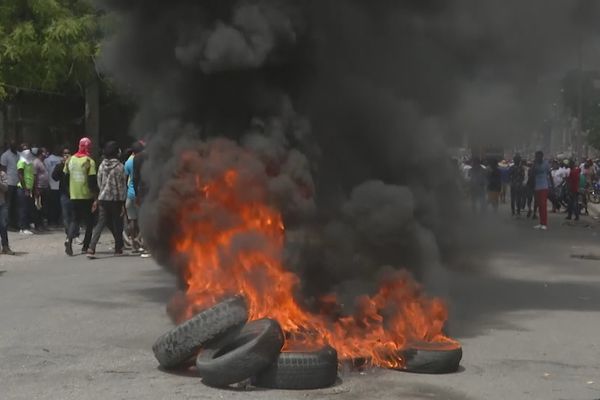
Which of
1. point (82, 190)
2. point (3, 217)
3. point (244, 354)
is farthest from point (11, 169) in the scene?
point (244, 354)

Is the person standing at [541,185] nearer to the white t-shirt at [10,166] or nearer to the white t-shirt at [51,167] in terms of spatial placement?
the white t-shirt at [51,167]

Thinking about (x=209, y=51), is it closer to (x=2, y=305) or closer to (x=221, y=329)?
(x=221, y=329)

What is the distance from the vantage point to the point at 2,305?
30.9ft

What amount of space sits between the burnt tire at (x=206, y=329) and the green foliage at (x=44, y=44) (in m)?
13.5

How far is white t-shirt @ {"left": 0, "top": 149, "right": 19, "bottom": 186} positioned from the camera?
17.2 metres

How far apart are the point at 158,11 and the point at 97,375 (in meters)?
3.22

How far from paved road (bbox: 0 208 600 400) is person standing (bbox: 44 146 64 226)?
4.63 m

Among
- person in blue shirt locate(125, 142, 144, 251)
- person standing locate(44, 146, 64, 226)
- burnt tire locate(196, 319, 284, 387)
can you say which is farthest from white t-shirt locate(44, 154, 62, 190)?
burnt tire locate(196, 319, 284, 387)

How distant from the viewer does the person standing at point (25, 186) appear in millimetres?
17109

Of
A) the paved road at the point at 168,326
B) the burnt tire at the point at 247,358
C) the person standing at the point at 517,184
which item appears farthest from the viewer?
the person standing at the point at 517,184

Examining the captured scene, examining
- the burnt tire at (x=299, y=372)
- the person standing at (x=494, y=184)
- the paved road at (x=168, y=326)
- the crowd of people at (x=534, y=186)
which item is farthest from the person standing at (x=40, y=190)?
the burnt tire at (x=299, y=372)

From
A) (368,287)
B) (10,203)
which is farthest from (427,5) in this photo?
(10,203)

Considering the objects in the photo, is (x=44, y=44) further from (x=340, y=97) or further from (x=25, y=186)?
(x=340, y=97)

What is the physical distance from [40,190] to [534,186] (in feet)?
35.2
